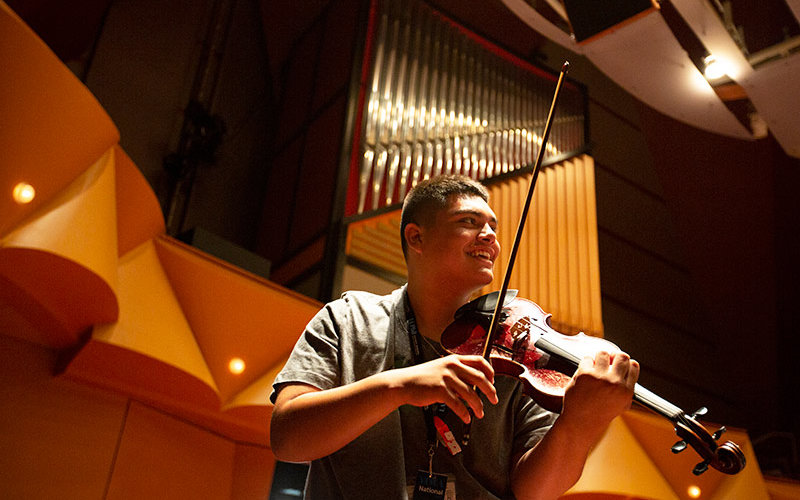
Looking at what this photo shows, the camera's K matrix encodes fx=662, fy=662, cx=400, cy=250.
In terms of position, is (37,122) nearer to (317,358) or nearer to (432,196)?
(432,196)

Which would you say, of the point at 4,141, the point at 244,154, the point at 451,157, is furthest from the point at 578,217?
the point at 4,141

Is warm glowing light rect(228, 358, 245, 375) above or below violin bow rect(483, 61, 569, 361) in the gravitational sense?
above

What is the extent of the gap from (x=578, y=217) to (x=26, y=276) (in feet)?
10.5

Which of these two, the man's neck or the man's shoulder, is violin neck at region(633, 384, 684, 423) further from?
the man's shoulder

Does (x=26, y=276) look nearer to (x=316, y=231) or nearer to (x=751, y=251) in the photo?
(x=316, y=231)

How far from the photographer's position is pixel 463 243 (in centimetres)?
152

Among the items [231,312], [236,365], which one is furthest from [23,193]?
[236,365]

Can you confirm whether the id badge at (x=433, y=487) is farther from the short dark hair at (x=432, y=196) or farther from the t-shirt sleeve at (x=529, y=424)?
the short dark hair at (x=432, y=196)

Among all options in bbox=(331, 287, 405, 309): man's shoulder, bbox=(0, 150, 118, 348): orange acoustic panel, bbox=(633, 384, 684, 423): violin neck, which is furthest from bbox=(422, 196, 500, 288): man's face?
bbox=(0, 150, 118, 348): orange acoustic panel

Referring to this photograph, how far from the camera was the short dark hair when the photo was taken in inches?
63.6

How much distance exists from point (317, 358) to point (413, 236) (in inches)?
19.8

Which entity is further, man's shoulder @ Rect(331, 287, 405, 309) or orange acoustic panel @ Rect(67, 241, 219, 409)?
orange acoustic panel @ Rect(67, 241, 219, 409)

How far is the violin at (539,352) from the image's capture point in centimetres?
120

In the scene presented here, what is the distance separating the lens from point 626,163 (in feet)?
20.5
